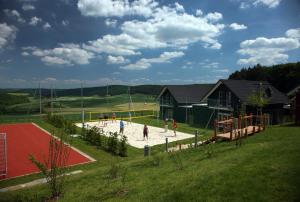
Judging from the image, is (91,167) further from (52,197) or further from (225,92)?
(225,92)

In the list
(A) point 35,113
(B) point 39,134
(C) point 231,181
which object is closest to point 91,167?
(C) point 231,181

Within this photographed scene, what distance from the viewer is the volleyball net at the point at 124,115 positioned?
3650 centimetres

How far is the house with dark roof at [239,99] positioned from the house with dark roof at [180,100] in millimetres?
5125

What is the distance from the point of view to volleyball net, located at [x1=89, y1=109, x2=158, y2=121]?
36500 millimetres

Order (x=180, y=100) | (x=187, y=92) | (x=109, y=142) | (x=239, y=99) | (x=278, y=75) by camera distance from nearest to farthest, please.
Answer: (x=109, y=142), (x=239, y=99), (x=180, y=100), (x=187, y=92), (x=278, y=75)

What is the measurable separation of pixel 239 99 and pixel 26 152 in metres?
20.0

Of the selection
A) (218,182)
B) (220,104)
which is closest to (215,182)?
(218,182)

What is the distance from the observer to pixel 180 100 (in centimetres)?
3681

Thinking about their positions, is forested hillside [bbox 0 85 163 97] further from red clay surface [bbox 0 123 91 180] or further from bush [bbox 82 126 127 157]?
bush [bbox 82 126 127 157]

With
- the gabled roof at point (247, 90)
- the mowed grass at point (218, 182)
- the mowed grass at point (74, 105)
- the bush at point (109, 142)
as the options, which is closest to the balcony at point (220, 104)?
the gabled roof at point (247, 90)

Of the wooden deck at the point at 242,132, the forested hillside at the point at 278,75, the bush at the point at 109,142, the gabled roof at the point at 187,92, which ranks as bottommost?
the bush at the point at 109,142

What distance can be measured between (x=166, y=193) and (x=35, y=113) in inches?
1376

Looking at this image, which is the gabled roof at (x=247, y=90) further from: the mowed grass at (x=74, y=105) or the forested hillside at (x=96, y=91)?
the mowed grass at (x=74, y=105)

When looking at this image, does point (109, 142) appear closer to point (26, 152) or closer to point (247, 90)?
point (26, 152)
